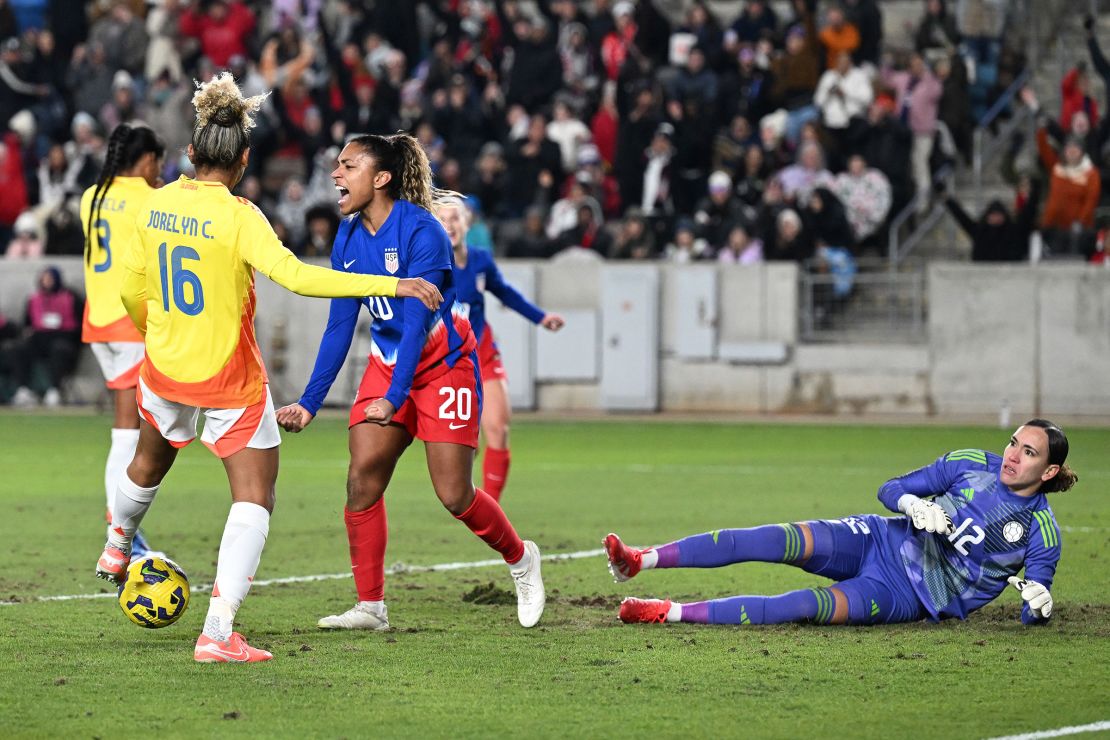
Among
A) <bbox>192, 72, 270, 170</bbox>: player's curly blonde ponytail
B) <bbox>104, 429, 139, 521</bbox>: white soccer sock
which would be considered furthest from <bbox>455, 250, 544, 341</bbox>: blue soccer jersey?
<bbox>192, 72, 270, 170</bbox>: player's curly blonde ponytail

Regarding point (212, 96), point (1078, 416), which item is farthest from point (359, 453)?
point (1078, 416)

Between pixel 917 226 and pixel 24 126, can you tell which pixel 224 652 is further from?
pixel 24 126

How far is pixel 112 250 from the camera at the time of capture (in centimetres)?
957

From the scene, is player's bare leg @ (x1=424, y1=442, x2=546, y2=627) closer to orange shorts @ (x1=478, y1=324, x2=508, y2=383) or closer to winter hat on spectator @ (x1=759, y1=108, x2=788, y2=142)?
orange shorts @ (x1=478, y1=324, x2=508, y2=383)

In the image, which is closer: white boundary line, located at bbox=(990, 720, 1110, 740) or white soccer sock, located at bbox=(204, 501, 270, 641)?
white boundary line, located at bbox=(990, 720, 1110, 740)

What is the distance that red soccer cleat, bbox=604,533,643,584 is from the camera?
762 centimetres

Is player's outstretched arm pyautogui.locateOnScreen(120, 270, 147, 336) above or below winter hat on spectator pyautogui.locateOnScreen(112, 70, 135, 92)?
below

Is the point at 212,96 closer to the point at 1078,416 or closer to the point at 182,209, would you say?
the point at 182,209

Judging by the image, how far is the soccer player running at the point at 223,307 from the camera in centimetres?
678

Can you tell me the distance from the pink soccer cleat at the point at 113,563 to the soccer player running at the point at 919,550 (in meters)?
2.17

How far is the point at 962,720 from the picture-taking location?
5980 mm

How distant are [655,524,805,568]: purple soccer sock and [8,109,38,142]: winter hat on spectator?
19.8m

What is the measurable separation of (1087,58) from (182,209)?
20344 millimetres

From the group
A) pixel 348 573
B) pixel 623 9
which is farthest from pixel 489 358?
pixel 623 9
